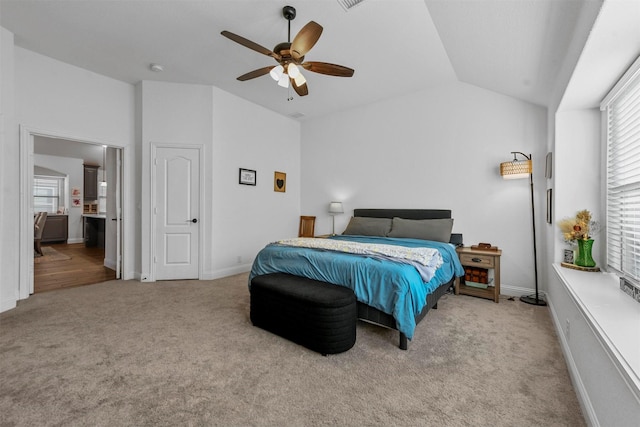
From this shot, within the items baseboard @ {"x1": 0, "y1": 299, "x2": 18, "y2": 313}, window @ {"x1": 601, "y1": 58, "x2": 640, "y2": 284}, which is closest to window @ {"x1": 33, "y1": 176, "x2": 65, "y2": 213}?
baseboard @ {"x1": 0, "y1": 299, "x2": 18, "y2": 313}

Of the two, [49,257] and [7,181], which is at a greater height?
[7,181]

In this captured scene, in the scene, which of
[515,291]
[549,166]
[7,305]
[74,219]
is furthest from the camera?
[74,219]

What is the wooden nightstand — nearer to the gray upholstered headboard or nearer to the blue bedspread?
the gray upholstered headboard

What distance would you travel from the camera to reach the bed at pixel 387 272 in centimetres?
224

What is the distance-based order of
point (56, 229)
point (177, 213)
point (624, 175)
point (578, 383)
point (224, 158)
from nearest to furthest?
point (578, 383) → point (624, 175) → point (177, 213) → point (224, 158) → point (56, 229)

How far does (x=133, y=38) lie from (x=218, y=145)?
A: 5.49 feet

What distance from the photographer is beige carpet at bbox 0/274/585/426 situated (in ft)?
5.15

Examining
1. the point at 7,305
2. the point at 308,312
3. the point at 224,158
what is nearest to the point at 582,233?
the point at 308,312

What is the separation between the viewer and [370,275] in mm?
2375

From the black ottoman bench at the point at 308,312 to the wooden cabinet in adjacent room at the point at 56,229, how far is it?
8.66 m

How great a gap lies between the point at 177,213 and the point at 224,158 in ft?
3.68

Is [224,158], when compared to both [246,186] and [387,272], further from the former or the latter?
[387,272]

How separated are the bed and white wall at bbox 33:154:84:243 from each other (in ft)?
27.5

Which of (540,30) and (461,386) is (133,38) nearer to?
(540,30)
